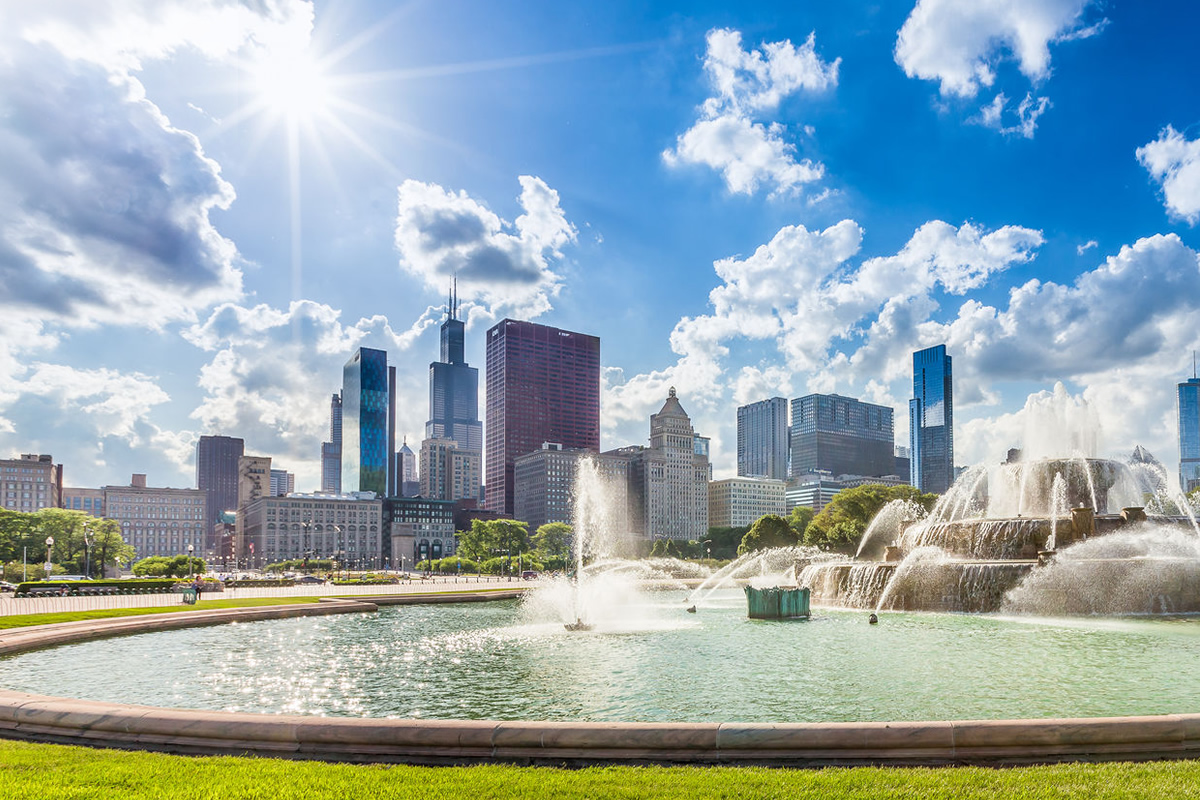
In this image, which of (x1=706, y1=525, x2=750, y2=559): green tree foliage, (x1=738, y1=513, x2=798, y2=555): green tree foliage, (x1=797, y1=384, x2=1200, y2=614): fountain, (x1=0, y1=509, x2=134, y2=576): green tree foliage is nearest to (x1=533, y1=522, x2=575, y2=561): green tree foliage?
(x1=706, y1=525, x2=750, y2=559): green tree foliage

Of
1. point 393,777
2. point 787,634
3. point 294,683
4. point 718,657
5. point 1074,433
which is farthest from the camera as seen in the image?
point 1074,433

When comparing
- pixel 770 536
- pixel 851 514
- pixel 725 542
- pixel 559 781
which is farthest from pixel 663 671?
pixel 725 542

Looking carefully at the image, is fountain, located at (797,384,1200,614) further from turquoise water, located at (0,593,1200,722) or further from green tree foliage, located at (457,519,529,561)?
green tree foliage, located at (457,519,529,561)

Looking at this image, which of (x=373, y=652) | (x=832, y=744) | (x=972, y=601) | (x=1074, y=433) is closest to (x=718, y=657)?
(x=373, y=652)

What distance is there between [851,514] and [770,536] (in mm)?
16484

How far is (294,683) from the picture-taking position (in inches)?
746

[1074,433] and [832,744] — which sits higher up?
[1074,433]

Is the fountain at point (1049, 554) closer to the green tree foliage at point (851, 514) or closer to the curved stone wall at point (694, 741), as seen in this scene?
the curved stone wall at point (694, 741)

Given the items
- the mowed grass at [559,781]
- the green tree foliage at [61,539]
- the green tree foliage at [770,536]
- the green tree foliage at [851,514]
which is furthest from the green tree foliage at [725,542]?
the mowed grass at [559,781]

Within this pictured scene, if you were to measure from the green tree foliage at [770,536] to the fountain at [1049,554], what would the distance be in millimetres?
62294

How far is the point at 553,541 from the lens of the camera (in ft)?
579

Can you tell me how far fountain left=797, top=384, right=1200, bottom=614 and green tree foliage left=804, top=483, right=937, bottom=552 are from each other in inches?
1658

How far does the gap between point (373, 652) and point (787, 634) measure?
13.9 m

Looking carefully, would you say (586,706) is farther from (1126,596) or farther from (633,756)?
(1126,596)
